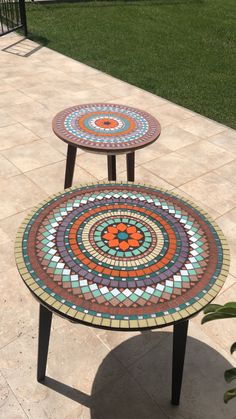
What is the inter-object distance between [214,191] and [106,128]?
2.23 m

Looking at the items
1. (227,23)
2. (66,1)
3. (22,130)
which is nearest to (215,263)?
(22,130)

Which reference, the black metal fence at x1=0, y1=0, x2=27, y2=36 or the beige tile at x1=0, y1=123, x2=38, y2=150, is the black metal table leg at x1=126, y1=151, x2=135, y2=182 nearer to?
the beige tile at x1=0, y1=123, x2=38, y2=150

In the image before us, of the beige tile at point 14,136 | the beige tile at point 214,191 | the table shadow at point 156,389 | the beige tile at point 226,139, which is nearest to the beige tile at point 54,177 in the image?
the beige tile at point 14,136

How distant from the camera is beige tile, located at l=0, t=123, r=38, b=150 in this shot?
7023 mm

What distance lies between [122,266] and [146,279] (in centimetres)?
21

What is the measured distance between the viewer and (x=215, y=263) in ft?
9.55

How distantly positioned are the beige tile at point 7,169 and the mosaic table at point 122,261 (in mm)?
2836

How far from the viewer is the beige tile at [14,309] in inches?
149

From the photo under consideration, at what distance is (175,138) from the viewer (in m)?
7.63

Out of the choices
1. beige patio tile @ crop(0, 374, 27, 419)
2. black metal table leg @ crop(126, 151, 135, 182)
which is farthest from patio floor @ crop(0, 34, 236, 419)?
black metal table leg @ crop(126, 151, 135, 182)

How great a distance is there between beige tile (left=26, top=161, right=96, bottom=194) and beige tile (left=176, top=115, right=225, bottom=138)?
2857 millimetres

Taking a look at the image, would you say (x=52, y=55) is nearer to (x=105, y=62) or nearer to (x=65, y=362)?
(x=105, y=62)

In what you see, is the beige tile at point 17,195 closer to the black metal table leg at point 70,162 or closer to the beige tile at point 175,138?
the black metal table leg at point 70,162

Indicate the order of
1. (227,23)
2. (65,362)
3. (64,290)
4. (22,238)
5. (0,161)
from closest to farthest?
(64,290), (22,238), (65,362), (0,161), (227,23)
